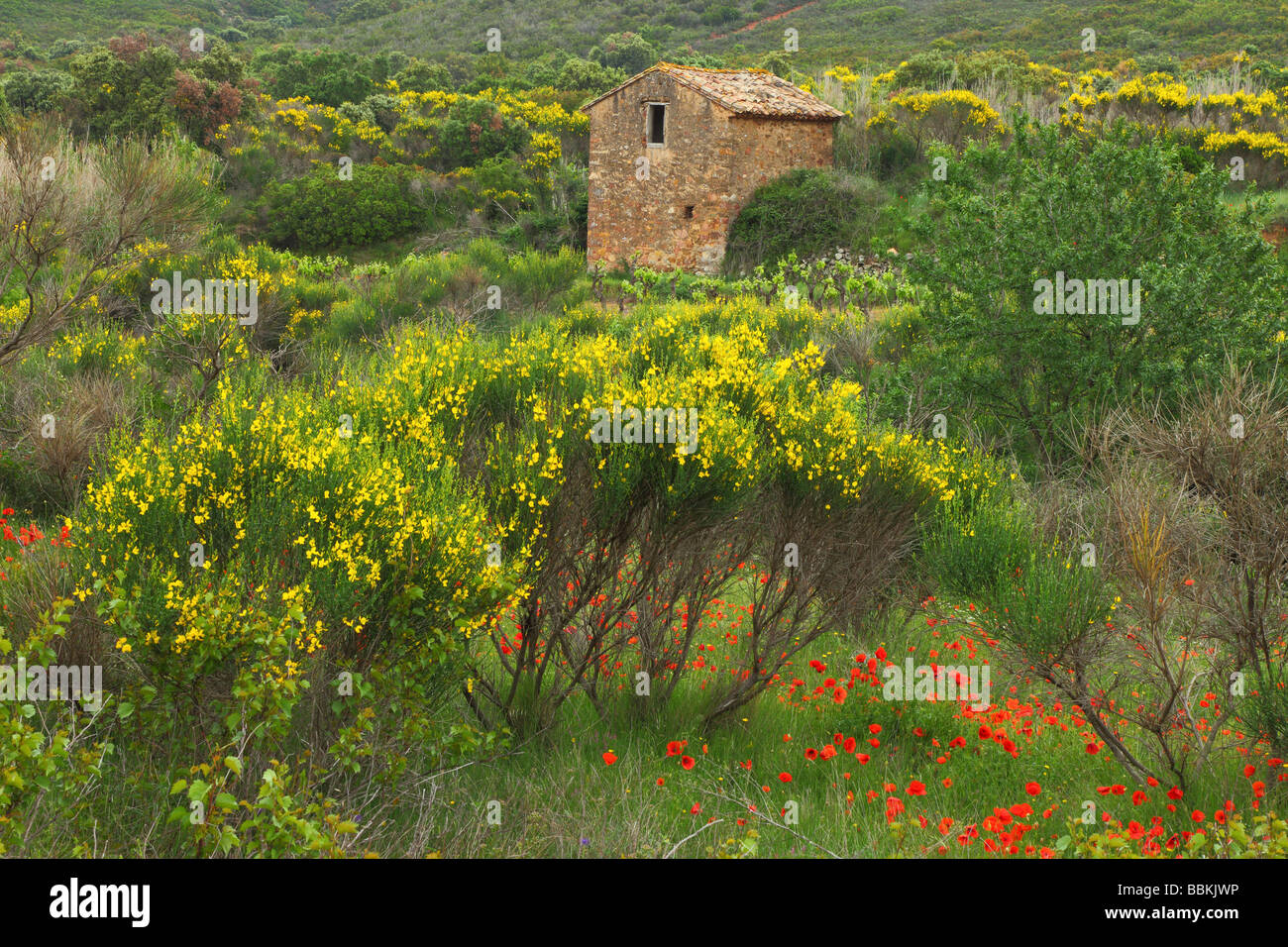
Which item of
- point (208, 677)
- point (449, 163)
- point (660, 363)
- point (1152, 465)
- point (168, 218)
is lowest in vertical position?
point (208, 677)

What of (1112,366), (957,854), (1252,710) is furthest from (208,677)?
(1112,366)

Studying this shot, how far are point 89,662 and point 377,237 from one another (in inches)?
1037

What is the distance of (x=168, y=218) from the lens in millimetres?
9055

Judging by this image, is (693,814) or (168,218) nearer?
→ (693,814)

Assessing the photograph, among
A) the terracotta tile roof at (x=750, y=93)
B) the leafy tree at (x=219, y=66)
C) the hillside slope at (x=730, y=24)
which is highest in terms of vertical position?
the hillside slope at (x=730, y=24)

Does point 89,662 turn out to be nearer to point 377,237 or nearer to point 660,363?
point 660,363

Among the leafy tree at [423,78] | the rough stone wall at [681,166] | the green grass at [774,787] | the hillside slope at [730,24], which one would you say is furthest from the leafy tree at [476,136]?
the green grass at [774,787]

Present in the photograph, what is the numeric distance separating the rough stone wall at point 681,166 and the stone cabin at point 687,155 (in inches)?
0.9

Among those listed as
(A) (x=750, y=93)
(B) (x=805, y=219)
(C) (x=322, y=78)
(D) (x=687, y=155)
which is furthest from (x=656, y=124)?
(C) (x=322, y=78)

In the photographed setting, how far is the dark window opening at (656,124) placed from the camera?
2532cm

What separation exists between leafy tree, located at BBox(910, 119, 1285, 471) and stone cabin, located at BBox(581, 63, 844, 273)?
15.1m

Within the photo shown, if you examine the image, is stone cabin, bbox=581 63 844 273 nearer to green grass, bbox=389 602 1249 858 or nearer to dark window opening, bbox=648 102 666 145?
dark window opening, bbox=648 102 666 145

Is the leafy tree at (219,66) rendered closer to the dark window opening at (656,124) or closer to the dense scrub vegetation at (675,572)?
the dark window opening at (656,124)
